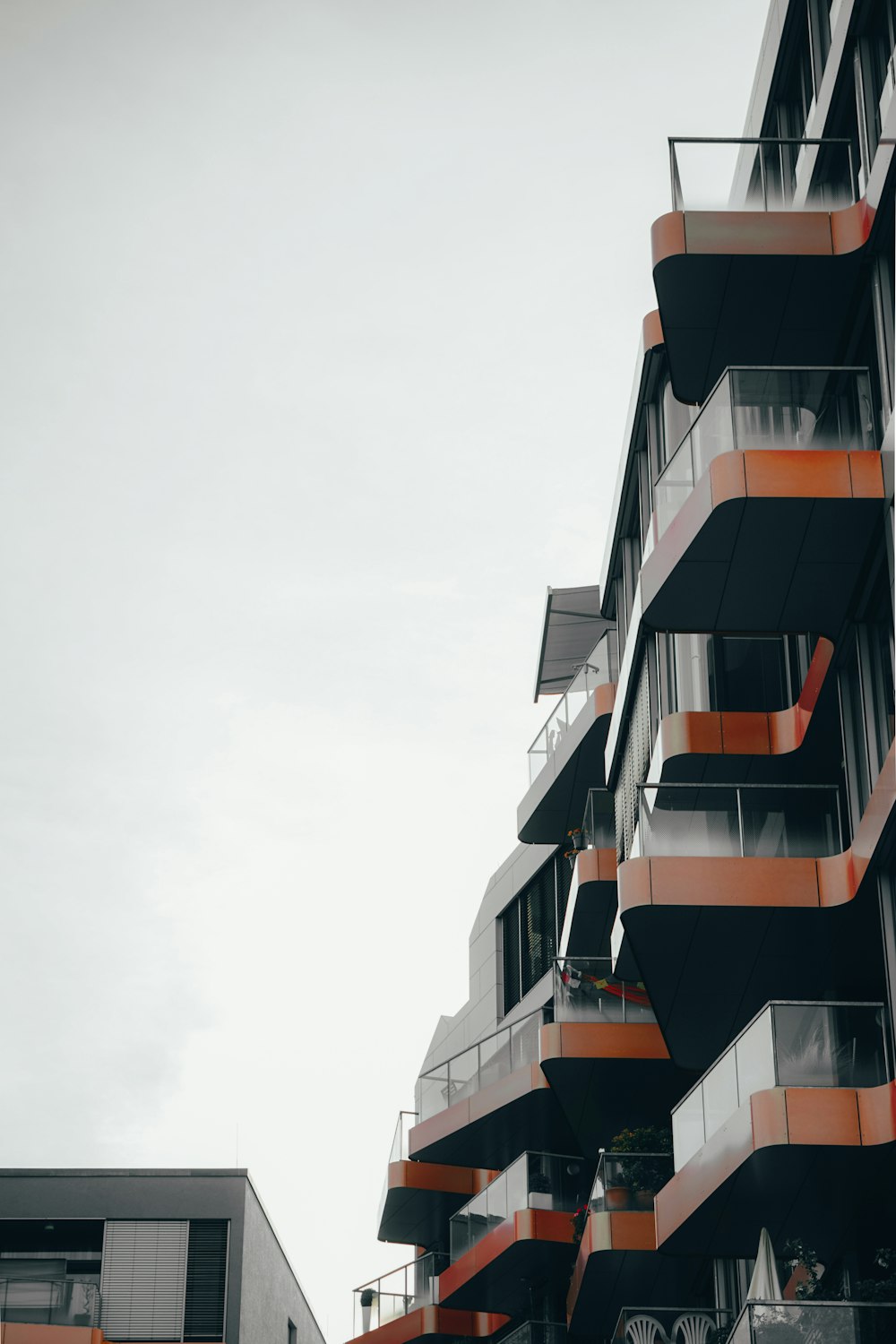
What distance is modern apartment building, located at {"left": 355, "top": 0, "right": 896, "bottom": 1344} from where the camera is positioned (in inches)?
641

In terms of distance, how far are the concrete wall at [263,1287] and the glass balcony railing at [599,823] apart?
603 inches

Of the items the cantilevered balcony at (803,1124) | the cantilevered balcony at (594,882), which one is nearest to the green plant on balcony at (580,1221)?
the cantilevered balcony at (594,882)

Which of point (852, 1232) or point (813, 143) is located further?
point (813, 143)

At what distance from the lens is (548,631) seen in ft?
120

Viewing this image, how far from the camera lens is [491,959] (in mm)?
42250

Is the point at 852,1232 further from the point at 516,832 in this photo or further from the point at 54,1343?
the point at 54,1343

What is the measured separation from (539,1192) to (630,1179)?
24.2 ft

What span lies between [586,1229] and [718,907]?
27.3 ft

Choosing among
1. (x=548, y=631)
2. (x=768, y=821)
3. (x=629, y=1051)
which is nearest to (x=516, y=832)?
(x=548, y=631)

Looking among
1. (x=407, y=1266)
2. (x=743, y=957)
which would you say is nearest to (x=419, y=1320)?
(x=407, y=1266)

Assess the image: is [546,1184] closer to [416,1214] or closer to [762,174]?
[416,1214]

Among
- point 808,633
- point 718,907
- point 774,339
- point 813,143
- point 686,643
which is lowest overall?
point 718,907

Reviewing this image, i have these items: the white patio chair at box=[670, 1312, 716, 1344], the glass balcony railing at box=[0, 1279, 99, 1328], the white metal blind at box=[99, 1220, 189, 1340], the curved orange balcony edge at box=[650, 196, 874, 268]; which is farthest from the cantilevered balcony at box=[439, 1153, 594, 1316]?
the curved orange balcony edge at box=[650, 196, 874, 268]

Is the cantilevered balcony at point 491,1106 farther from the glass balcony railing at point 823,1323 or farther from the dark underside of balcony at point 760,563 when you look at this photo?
the glass balcony railing at point 823,1323
